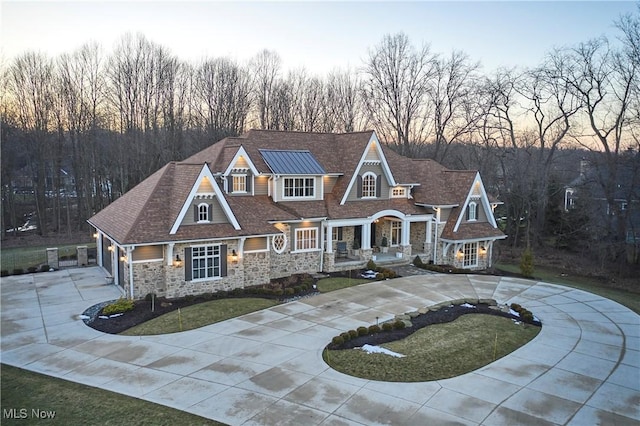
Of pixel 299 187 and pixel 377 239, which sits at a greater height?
pixel 299 187

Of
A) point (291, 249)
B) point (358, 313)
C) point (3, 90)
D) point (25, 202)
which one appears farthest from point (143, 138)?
point (358, 313)

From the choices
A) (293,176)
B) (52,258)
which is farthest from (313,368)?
(52,258)

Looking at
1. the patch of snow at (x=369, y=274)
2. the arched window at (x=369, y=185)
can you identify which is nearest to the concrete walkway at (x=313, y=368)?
the patch of snow at (x=369, y=274)

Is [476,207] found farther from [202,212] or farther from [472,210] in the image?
[202,212]

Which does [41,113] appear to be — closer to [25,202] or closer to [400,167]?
[25,202]

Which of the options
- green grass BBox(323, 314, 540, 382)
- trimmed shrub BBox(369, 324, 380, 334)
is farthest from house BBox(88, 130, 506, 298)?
green grass BBox(323, 314, 540, 382)

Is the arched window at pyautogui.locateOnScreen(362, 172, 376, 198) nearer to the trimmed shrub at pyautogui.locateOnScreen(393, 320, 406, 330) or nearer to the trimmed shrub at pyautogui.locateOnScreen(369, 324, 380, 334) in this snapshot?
the trimmed shrub at pyautogui.locateOnScreen(393, 320, 406, 330)
